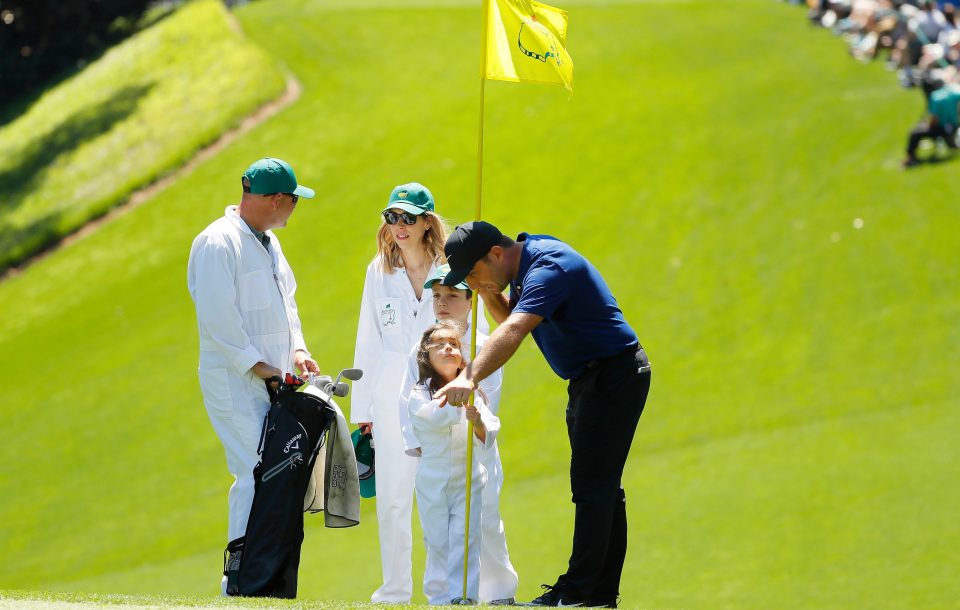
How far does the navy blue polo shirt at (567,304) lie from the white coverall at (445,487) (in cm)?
64

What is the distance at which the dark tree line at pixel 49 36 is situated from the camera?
29.1m

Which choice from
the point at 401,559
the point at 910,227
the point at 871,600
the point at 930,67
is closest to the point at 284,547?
the point at 401,559

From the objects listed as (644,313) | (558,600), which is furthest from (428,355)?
(644,313)

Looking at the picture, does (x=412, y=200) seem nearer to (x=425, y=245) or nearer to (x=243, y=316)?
(x=425, y=245)

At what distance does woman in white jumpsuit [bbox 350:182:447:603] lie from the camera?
263 inches

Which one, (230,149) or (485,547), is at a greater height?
(485,547)

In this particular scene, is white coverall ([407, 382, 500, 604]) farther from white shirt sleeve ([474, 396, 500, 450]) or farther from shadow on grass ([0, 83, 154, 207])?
shadow on grass ([0, 83, 154, 207])

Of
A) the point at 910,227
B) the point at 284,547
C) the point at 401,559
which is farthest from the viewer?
the point at 910,227

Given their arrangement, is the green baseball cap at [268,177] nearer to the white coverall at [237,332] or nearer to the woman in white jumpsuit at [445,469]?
the white coverall at [237,332]

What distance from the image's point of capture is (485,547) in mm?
6195

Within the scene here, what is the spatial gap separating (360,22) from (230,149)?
6.09 meters

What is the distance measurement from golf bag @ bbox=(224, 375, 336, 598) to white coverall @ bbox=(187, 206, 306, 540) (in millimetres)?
110

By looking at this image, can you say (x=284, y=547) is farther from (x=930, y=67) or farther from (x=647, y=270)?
(x=930, y=67)

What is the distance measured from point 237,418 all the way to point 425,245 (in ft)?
4.44
